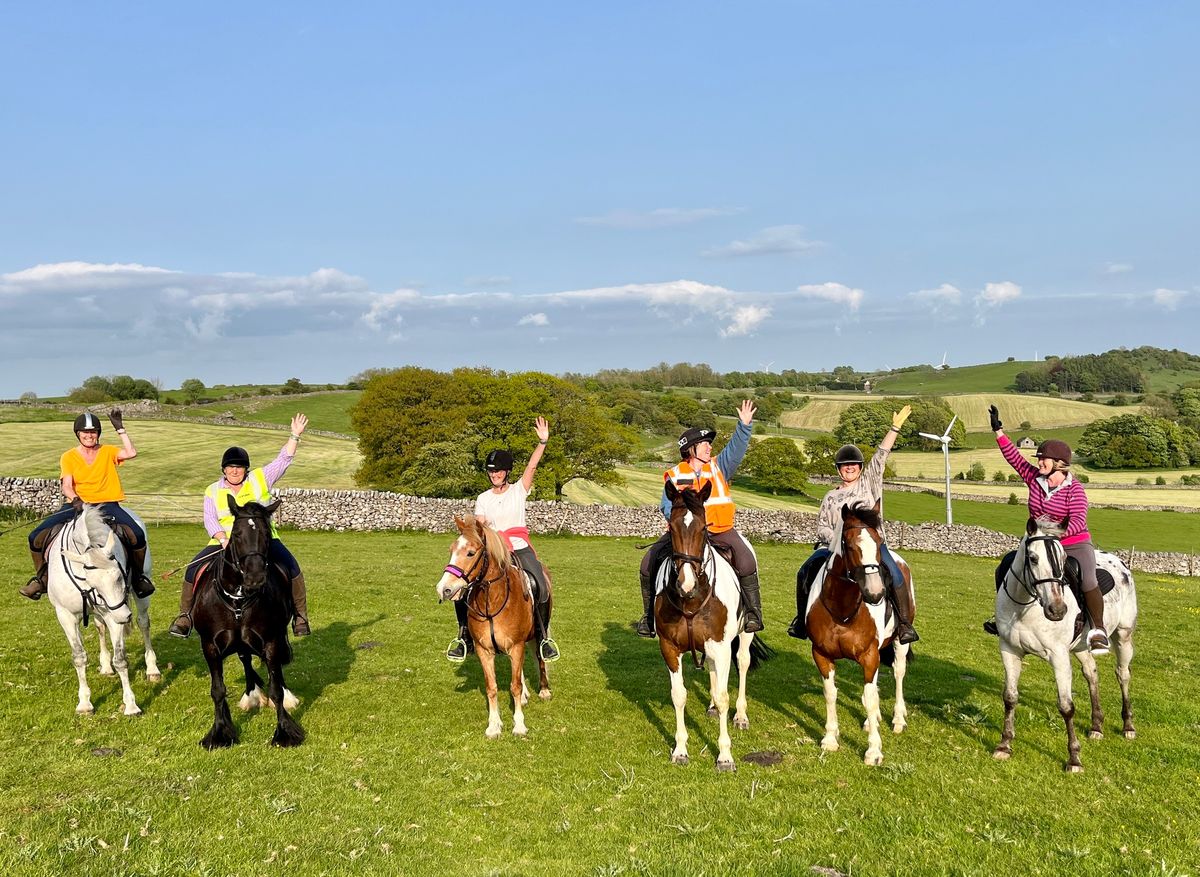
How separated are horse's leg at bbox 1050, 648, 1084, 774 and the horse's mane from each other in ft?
21.5

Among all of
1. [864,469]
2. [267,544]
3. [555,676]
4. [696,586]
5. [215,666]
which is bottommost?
[555,676]

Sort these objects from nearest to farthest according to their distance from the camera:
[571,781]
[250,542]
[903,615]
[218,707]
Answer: [571,781] → [250,542] → [218,707] → [903,615]

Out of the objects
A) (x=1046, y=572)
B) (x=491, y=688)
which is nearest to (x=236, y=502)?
(x=491, y=688)

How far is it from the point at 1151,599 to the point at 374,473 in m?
48.5

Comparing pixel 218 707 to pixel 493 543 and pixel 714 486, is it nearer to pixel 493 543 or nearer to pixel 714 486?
pixel 493 543

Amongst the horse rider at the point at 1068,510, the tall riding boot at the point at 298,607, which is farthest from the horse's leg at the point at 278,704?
the horse rider at the point at 1068,510

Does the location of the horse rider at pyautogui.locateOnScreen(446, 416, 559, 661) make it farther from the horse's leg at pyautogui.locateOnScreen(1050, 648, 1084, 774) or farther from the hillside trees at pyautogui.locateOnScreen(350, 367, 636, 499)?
the hillside trees at pyautogui.locateOnScreen(350, 367, 636, 499)

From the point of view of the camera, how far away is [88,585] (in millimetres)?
9742

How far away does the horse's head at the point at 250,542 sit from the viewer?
8219 millimetres

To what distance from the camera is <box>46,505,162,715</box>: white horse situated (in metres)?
9.69

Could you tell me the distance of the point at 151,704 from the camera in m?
10.2

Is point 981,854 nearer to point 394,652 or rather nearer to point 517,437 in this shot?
point 394,652

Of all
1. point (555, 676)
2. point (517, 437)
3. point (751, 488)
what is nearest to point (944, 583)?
point (555, 676)

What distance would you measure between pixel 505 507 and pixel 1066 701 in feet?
23.3
